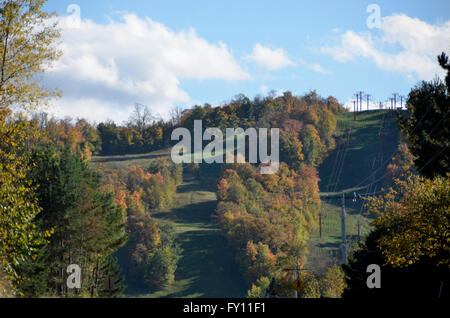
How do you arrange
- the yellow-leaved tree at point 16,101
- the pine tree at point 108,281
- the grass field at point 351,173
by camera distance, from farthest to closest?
the grass field at point 351,173 → the pine tree at point 108,281 → the yellow-leaved tree at point 16,101

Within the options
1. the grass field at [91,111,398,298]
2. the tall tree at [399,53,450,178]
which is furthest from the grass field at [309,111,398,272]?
the tall tree at [399,53,450,178]

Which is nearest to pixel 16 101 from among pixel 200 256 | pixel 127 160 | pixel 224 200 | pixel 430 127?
pixel 430 127

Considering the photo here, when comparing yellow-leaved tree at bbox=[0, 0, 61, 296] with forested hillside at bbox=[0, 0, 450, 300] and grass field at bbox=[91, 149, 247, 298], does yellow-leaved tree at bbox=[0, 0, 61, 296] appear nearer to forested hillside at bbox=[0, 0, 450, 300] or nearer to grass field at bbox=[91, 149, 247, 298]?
forested hillside at bbox=[0, 0, 450, 300]

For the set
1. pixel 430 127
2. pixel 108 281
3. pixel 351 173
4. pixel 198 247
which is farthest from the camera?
pixel 351 173

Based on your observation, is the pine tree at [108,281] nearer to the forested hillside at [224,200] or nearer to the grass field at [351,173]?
the forested hillside at [224,200]

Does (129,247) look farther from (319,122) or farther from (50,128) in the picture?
(319,122)

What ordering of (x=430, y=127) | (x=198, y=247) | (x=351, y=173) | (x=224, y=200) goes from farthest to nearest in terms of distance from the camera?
(x=351, y=173), (x=224, y=200), (x=198, y=247), (x=430, y=127)

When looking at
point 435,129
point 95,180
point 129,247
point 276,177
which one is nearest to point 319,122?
point 276,177

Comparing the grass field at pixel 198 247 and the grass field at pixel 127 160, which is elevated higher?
Answer: the grass field at pixel 127 160

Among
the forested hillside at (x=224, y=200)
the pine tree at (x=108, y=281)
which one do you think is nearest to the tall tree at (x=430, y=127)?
the forested hillside at (x=224, y=200)

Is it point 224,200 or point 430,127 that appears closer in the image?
point 430,127

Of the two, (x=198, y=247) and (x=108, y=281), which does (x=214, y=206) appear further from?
(x=108, y=281)

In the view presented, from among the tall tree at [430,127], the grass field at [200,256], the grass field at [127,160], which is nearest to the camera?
the tall tree at [430,127]

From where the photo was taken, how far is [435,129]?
28.1 m
